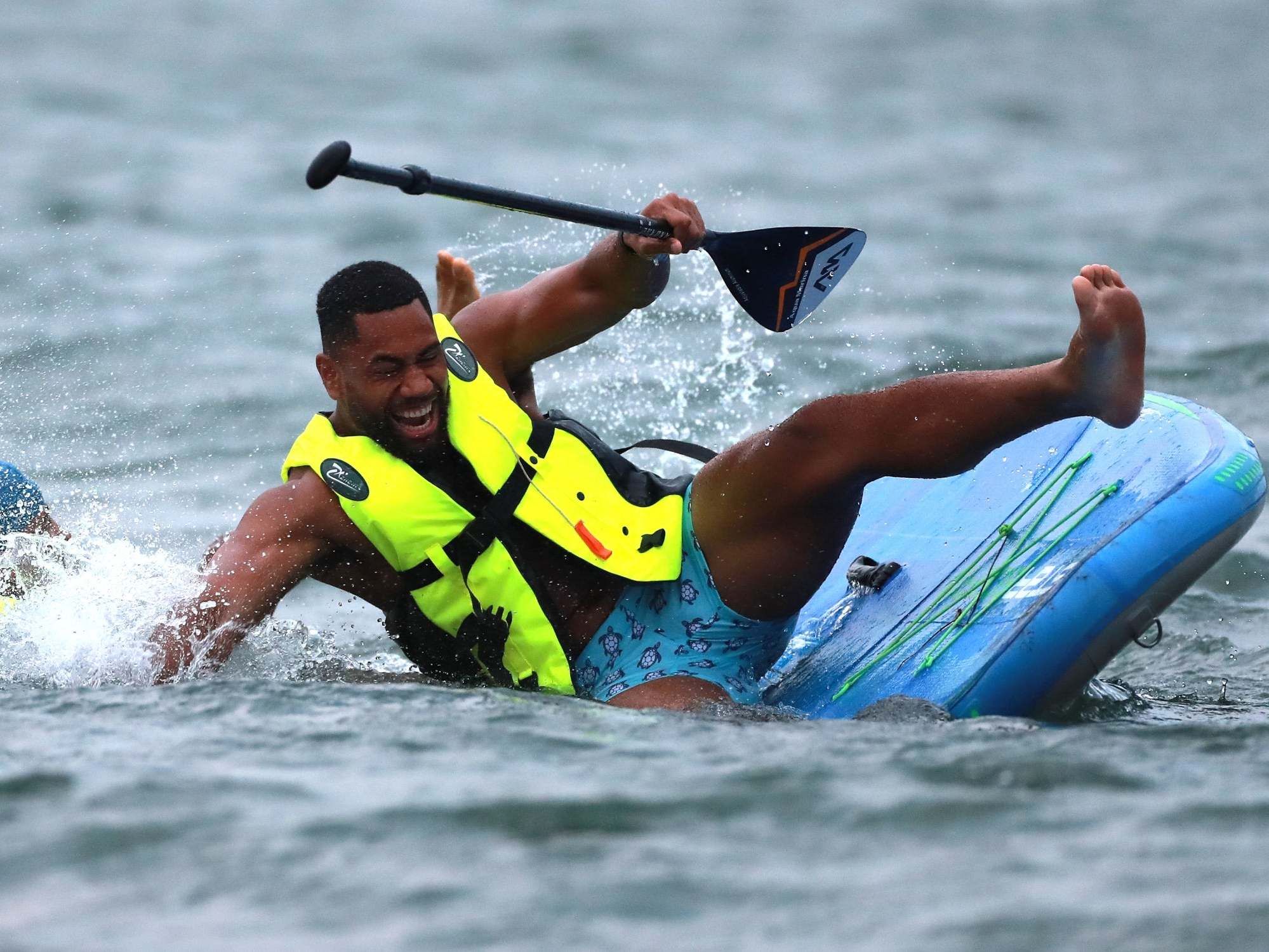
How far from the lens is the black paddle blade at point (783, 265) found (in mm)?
4586

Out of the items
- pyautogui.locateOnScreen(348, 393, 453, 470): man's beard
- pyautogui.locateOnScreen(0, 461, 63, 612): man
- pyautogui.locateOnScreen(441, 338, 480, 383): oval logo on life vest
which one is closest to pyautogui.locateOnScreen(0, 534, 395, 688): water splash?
pyautogui.locateOnScreen(0, 461, 63, 612): man

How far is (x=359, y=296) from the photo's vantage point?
4.22m

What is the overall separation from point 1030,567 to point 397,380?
5.47ft

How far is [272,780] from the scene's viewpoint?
3.28 m

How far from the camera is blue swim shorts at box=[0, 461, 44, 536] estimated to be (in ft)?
15.8

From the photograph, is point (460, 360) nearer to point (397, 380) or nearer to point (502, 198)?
point (397, 380)

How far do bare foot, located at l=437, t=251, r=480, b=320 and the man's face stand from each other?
30.1 inches

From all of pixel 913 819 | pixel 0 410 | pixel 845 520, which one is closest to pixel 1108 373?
pixel 845 520

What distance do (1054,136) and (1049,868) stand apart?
1146cm

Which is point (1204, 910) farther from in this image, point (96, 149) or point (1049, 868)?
point (96, 149)

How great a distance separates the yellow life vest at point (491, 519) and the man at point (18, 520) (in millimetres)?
902

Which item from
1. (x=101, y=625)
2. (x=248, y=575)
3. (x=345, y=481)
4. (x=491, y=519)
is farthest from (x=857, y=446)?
(x=101, y=625)

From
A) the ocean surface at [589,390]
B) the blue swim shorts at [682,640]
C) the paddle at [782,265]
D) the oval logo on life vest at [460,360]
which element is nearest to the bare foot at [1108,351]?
the ocean surface at [589,390]

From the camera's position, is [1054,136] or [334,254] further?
[1054,136]
